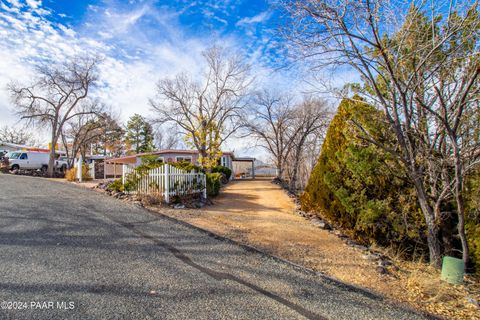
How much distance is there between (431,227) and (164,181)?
697cm

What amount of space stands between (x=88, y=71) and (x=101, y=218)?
21.1m

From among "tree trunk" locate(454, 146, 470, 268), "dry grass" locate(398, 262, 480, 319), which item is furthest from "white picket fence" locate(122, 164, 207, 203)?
"tree trunk" locate(454, 146, 470, 268)

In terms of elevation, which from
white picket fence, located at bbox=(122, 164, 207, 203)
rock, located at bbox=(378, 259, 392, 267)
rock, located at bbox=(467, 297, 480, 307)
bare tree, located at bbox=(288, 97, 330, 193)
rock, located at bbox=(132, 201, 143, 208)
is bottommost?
rock, located at bbox=(467, 297, 480, 307)

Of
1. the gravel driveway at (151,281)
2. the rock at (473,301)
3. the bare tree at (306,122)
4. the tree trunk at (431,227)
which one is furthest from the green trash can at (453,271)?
the bare tree at (306,122)

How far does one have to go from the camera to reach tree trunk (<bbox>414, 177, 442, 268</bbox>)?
4.54m

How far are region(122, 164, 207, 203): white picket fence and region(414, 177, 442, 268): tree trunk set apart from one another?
6.60 meters

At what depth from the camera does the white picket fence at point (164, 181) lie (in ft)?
27.4

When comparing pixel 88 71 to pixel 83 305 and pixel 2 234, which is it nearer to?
pixel 2 234

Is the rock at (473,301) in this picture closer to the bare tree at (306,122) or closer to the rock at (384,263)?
the rock at (384,263)

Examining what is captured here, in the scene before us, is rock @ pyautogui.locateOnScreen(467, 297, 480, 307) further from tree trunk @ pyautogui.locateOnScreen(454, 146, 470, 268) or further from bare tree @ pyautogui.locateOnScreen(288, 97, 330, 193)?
bare tree @ pyautogui.locateOnScreen(288, 97, 330, 193)

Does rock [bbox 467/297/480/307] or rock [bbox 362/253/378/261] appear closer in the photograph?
rock [bbox 467/297/480/307]

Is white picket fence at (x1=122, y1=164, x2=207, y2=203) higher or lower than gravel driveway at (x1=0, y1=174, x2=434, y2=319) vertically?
higher

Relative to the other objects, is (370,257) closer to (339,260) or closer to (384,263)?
(384,263)

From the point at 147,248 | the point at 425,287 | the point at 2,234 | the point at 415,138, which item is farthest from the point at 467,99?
the point at 2,234
